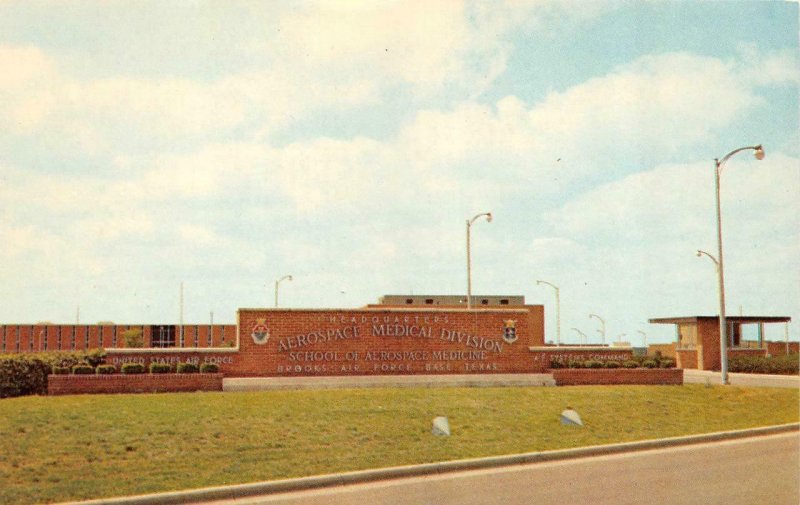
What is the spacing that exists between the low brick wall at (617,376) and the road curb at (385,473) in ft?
34.3

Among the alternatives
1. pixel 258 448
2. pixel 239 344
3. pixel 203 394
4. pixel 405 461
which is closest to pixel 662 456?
pixel 405 461

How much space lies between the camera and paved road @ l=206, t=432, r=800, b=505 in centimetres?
1225

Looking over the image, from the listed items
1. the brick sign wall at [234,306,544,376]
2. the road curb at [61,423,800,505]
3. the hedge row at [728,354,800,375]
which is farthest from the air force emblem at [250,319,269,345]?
the hedge row at [728,354,800,375]

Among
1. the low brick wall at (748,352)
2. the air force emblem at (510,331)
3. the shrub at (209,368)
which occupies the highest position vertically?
the air force emblem at (510,331)

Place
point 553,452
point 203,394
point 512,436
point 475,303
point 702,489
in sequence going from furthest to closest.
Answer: point 475,303
point 203,394
point 512,436
point 553,452
point 702,489

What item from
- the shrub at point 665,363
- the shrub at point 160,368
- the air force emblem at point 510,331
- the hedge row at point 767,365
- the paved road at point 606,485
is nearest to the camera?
the paved road at point 606,485

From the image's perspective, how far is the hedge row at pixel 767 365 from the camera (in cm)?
3834

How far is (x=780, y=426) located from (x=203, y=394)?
16.6 m

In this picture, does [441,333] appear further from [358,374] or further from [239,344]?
[239,344]

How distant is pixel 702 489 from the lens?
12.8m

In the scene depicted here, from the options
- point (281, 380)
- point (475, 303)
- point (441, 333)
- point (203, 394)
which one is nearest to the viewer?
point (203, 394)

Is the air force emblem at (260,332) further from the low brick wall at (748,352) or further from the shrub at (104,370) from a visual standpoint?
the low brick wall at (748,352)

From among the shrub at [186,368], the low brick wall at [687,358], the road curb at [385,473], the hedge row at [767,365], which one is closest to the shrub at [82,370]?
the shrub at [186,368]

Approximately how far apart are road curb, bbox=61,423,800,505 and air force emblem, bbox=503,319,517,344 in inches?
476
